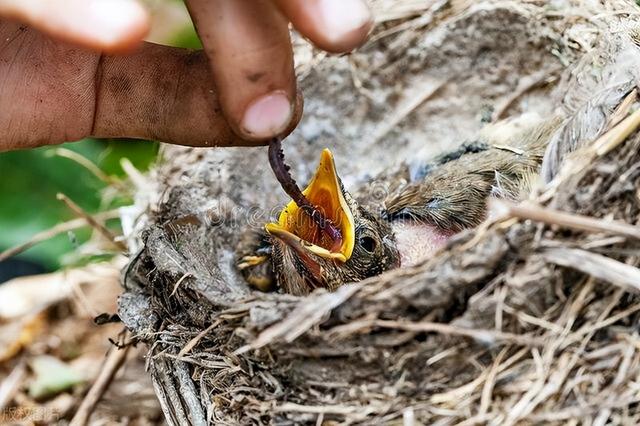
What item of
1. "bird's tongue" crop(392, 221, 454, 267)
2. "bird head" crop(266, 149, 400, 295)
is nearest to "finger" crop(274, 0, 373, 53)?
"bird head" crop(266, 149, 400, 295)

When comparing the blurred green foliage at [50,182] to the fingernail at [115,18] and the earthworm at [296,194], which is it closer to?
the earthworm at [296,194]

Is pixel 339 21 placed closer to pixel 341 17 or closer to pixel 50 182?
pixel 341 17

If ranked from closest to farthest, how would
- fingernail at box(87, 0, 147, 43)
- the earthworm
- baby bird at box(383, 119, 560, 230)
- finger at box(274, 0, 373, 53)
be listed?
1. fingernail at box(87, 0, 147, 43)
2. finger at box(274, 0, 373, 53)
3. the earthworm
4. baby bird at box(383, 119, 560, 230)

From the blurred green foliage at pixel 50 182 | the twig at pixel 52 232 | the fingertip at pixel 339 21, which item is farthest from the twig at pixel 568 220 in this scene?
the blurred green foliage at pixel 50 182

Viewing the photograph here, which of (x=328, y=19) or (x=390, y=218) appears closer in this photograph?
(x=328, y=19)

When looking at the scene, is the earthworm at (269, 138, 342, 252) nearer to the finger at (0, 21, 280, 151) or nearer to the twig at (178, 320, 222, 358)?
the finger at (0, 21, 280, 151)

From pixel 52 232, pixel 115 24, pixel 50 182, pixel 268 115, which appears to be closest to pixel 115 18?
pixel 115 24
